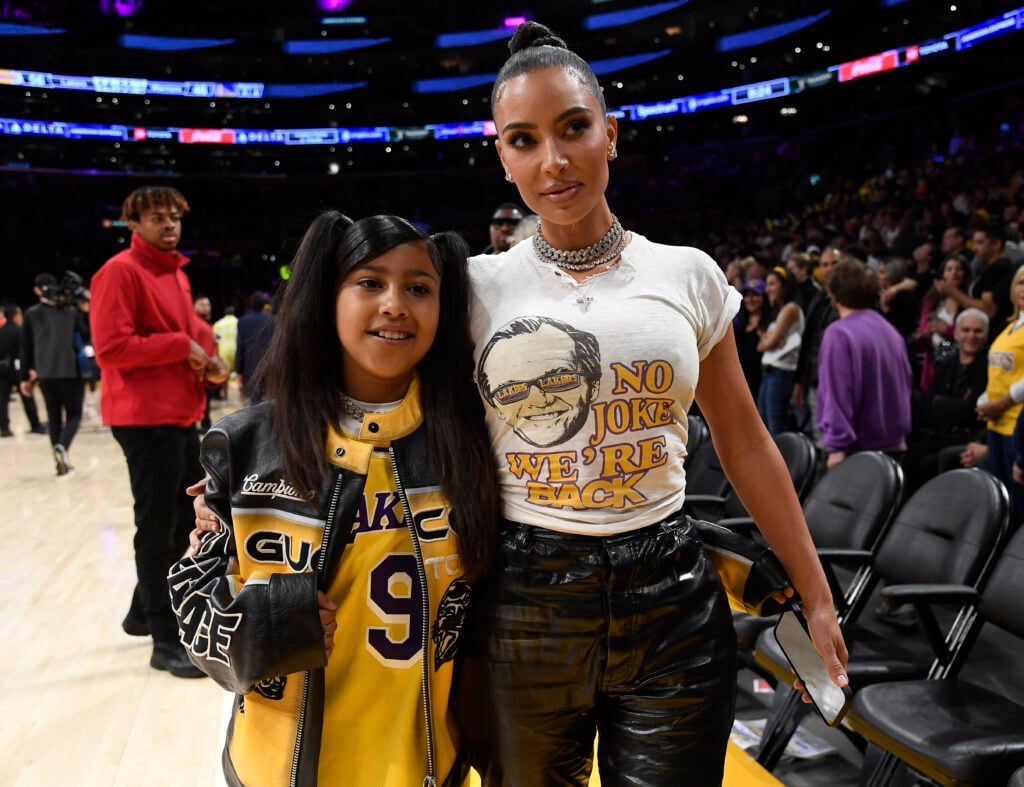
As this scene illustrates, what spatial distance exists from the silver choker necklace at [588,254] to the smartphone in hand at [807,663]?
0.66m

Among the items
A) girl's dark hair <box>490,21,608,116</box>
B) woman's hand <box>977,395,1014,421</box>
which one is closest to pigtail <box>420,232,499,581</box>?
girl's dark hair <box>490,21,608,116</box>

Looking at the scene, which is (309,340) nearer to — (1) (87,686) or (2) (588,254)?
(2) (588,254)

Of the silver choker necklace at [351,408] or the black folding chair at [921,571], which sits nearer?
the silver choker necklace at [351,408]

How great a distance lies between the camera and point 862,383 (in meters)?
3.57

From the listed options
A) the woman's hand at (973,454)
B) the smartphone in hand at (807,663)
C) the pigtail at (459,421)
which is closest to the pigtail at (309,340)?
the pigtail at (459,421)

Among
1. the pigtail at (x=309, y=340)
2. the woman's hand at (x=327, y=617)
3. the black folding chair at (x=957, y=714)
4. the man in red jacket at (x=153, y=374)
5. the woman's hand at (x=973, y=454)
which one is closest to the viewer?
the woman's hand at (x=327, y=617)

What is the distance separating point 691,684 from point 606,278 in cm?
60

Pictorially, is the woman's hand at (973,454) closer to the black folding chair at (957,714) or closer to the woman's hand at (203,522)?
the black folding chair at (957,714)

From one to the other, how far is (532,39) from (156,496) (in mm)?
2347

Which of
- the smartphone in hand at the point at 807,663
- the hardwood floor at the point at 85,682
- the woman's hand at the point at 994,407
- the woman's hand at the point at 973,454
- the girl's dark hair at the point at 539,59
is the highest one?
the girl's dark hair at the point at 539,59

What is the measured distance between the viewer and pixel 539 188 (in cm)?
125

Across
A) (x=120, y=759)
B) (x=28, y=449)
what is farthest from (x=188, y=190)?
(x=120, y=759)

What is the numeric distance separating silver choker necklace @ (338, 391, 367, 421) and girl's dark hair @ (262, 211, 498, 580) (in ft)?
0.05

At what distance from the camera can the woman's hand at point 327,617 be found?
1148 mm
